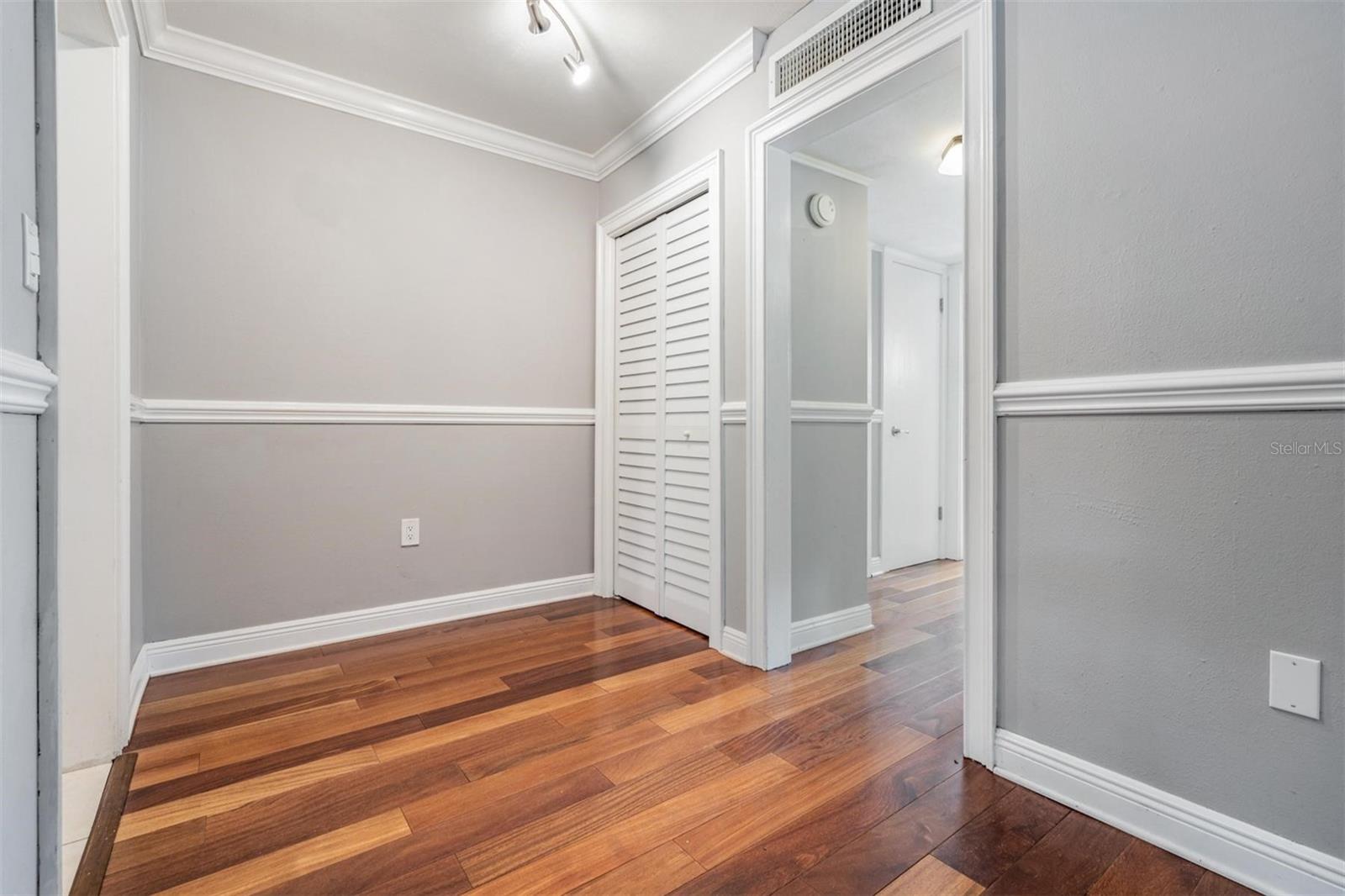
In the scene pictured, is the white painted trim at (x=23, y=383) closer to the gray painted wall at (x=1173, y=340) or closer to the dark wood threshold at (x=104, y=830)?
the dark wood threshold at (x=104, y=830)

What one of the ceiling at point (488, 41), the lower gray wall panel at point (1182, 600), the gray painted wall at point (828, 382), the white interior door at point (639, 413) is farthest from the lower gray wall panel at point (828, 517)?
the ceiling at point (488, 41)

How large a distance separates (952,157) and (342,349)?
257cm

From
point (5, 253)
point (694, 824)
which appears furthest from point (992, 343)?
point (5, 253)

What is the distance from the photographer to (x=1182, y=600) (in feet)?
3.95

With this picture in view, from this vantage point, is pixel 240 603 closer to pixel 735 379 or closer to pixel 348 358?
pixel 348 358

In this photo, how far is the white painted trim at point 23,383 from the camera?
747 mm

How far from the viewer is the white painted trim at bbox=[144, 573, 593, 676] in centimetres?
213

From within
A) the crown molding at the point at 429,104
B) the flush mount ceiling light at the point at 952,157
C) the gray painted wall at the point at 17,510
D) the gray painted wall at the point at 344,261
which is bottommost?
the gray painted wall at the point at 17,510

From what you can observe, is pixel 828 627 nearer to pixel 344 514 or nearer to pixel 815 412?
Result: pixel 815 412

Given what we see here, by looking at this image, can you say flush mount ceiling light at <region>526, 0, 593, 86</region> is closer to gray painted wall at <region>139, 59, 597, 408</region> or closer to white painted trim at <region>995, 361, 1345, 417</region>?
gray painted wall at <region>139, 59, 597, 408</region>

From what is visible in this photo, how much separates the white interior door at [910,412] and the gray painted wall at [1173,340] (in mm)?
2432

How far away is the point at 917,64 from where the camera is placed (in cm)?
162

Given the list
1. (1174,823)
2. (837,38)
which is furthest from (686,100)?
(1174,823)

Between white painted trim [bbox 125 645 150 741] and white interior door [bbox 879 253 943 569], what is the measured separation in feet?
11.5
